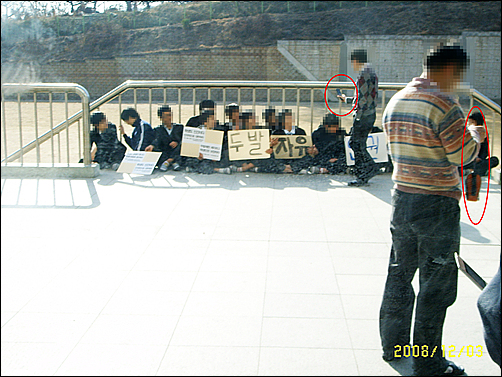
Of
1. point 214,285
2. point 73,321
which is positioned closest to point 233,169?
point 214,285

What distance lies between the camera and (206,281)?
13.0 ft

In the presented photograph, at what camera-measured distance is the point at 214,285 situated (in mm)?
3906

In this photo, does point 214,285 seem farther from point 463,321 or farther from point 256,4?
point 256,4

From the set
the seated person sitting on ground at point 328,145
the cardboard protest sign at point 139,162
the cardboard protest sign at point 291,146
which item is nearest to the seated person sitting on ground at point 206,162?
the cardboard protest sign at point 139,162

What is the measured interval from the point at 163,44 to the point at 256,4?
7.76m

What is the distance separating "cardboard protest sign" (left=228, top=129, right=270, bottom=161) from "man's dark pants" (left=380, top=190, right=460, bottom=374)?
496 cm

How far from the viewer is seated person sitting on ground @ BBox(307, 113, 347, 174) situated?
7.74 meters

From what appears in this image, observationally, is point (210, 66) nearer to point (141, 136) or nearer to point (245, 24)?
point (245, 24)

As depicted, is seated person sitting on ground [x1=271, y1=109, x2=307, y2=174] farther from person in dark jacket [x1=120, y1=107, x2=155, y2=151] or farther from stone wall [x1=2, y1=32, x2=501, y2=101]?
stone wall [x1=2, y1=32, x2=501, y2=101]

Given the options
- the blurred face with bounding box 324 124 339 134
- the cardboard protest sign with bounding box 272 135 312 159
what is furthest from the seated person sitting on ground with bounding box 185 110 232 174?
the blurred face with bounding box 324 124 339 134

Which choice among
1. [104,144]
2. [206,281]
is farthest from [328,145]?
[206,281]

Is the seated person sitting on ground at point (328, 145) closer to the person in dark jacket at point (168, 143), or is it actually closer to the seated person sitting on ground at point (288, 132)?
the seated person sitting on ground at point (288, 132)

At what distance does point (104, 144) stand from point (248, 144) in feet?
7.09
